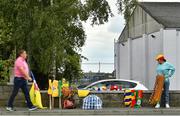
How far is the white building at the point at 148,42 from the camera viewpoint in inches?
1332

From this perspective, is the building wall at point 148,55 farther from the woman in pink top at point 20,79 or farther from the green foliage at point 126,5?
the woman in pink top at point 20,79

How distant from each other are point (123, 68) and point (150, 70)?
21.1ft

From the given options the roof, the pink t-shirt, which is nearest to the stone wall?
the pink t-shirt

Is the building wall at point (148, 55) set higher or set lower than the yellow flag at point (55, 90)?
higher

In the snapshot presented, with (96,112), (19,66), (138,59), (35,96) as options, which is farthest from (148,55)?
(19,66)

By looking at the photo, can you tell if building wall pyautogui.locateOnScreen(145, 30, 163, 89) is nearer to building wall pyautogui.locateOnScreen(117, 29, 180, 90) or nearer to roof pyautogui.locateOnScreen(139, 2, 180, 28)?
building wall pyautogui.locateOnScreen(117, 29, 180, 90)

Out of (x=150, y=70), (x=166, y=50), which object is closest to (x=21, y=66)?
(x=166, y=50)

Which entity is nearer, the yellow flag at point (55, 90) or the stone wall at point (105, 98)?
the yellow flag at point (55, 90)

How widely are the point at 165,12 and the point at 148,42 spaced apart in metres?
2.60

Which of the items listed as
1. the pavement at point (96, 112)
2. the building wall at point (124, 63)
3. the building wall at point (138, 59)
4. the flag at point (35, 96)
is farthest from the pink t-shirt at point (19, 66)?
the building wall at point (124, 63)

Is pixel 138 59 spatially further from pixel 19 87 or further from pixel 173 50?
pixel 19 87

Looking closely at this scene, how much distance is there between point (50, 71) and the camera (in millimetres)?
25906

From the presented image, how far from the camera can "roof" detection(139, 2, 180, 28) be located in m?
35.2

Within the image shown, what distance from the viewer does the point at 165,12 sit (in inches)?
1518
